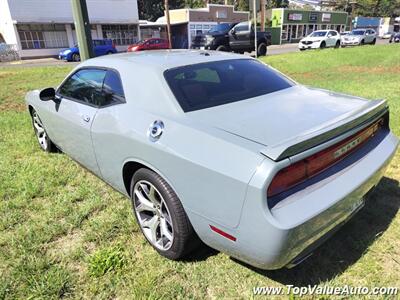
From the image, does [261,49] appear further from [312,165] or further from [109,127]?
[312,165]

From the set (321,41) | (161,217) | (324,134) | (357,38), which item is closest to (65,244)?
(161,217)

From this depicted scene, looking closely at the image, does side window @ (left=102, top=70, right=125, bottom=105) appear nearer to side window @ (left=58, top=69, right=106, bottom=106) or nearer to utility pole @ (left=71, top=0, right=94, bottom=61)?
side window @ (left=58, top=69, right=106, bottom=106)

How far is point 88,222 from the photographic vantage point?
3.16 meters

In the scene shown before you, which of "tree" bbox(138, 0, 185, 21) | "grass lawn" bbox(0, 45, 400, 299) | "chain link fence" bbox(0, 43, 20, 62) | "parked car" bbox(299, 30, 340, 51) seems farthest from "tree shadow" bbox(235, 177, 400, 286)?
"tree" bbox(138, 0, 185, 21)

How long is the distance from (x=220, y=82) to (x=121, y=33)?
37883 mm

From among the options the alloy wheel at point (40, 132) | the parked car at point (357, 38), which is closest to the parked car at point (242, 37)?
the parked car at point (357, 38)

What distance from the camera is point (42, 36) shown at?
31719mm

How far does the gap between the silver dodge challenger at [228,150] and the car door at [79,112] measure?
0.07 ft

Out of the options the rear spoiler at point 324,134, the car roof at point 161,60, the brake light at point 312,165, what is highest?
the car roof at point 161,60

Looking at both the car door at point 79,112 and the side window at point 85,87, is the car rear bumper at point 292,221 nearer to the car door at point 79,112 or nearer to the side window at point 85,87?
the car door at point 79,112

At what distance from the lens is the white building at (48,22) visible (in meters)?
29.7

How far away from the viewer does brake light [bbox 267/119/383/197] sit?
1.89 m

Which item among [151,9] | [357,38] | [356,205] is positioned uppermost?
Answer: [151,9]

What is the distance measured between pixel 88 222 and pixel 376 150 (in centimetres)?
259
